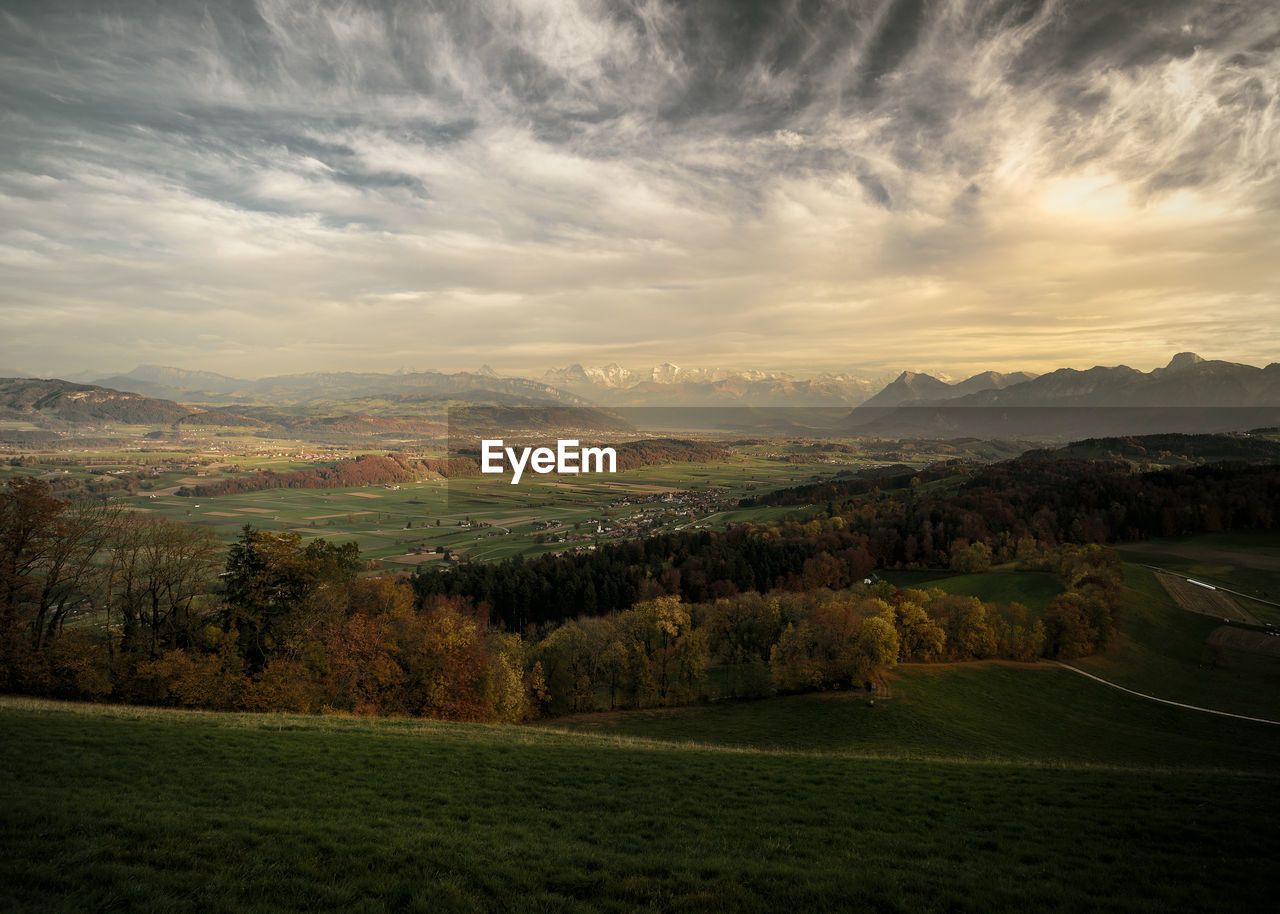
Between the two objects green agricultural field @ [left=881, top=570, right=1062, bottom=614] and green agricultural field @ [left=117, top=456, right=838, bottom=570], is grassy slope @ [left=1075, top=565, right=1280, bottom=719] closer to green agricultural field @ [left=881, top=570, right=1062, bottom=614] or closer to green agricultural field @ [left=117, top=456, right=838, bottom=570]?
green agricultural field @ [left=881, top=570, right=1062, bottom=614]

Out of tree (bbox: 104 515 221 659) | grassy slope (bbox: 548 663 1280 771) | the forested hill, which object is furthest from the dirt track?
tree (bbox: 104 515 221 659)

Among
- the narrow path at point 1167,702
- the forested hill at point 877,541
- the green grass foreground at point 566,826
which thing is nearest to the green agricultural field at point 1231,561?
the forested hill at point 877,541

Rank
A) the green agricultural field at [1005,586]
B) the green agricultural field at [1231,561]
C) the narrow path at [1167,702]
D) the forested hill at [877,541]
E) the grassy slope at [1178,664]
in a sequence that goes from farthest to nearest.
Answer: the forested hill at [877,541]
the green agricultural field at [1005,586]
the green agricultural field at [1231,561]
the grassy slope at [1178,664]
the narrow path at [1167,702]

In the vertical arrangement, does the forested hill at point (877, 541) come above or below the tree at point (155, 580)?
→ below

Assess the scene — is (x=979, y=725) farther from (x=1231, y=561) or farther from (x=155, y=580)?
(x=1231, y=561)

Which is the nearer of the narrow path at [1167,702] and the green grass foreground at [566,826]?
the green grass foreground at [566,826]

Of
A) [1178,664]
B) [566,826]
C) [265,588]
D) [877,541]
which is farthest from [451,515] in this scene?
[566,826]

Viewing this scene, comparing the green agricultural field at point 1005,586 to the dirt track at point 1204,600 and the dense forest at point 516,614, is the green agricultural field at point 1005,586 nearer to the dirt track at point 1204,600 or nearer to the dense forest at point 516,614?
the dense forest at point 516,614

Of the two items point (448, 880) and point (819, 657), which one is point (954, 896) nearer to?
point (448, 880)

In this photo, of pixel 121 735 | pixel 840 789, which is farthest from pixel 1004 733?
pixel 121 735

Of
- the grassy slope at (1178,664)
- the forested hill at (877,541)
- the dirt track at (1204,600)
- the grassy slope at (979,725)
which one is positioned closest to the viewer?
the grassy slope at (979,725)
